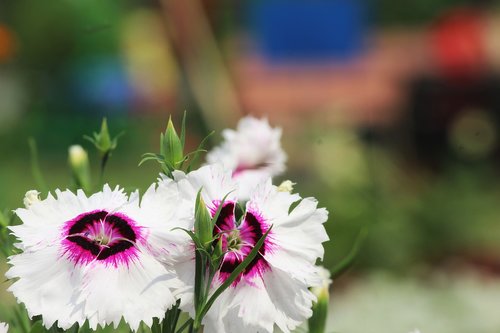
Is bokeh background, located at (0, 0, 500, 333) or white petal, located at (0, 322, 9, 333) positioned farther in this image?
bokeh background, located at (0, 0, 500, 333)

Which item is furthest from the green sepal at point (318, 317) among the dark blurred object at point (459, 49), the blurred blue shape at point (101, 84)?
the blurred blue shape at point (101, 84)

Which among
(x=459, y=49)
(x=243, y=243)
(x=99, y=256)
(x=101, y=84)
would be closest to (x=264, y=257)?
(x=243, y=243)

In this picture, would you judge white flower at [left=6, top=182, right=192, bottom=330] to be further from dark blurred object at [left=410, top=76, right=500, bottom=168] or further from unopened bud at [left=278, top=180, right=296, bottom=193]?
dark blurred object at [left=410, top=76, right=500, bottom=168]

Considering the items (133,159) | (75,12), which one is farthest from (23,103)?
(133,159)

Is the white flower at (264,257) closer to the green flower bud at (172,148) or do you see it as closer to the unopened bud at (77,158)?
the green flower bud at (172,148)

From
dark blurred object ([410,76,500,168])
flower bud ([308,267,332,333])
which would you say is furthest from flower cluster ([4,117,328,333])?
dark blurred object ([410,76,500,168])

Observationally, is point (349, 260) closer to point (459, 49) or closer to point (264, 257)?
point (264, 257)
